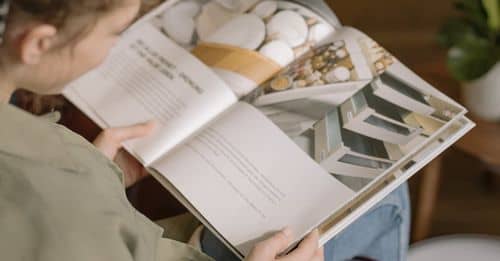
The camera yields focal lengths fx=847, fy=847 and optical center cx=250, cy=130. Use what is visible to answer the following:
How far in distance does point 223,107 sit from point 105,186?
0.79ft

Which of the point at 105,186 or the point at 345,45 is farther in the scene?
the point at 345,45

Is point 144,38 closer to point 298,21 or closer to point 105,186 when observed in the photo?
point 298,21

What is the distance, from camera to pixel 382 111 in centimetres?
87

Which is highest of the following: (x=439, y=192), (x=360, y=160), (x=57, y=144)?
(x=57, y=144)

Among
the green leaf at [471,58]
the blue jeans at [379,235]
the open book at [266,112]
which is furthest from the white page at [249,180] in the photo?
the green leaf at [471,58]

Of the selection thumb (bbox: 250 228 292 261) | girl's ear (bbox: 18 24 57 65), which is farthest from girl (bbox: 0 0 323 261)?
thumb (bbox: 250 228 292 261)

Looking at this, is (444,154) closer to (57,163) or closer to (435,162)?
(435,162)

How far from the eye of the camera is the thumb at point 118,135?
887mm

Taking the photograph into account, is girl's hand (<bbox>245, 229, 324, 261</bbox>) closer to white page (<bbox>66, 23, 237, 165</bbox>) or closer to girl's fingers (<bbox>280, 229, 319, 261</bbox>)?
girl's fingers (<bbox>280, 229, 319, 261</bbox>)

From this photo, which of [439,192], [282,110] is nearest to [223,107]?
[282,110]

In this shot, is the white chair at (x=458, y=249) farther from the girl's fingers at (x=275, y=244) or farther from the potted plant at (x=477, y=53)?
the girl's fingers at (x=275, y=244)

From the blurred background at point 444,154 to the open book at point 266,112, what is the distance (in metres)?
0.19

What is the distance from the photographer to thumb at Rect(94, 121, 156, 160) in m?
0.89

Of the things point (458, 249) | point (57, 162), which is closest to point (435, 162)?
point (458, 249)
